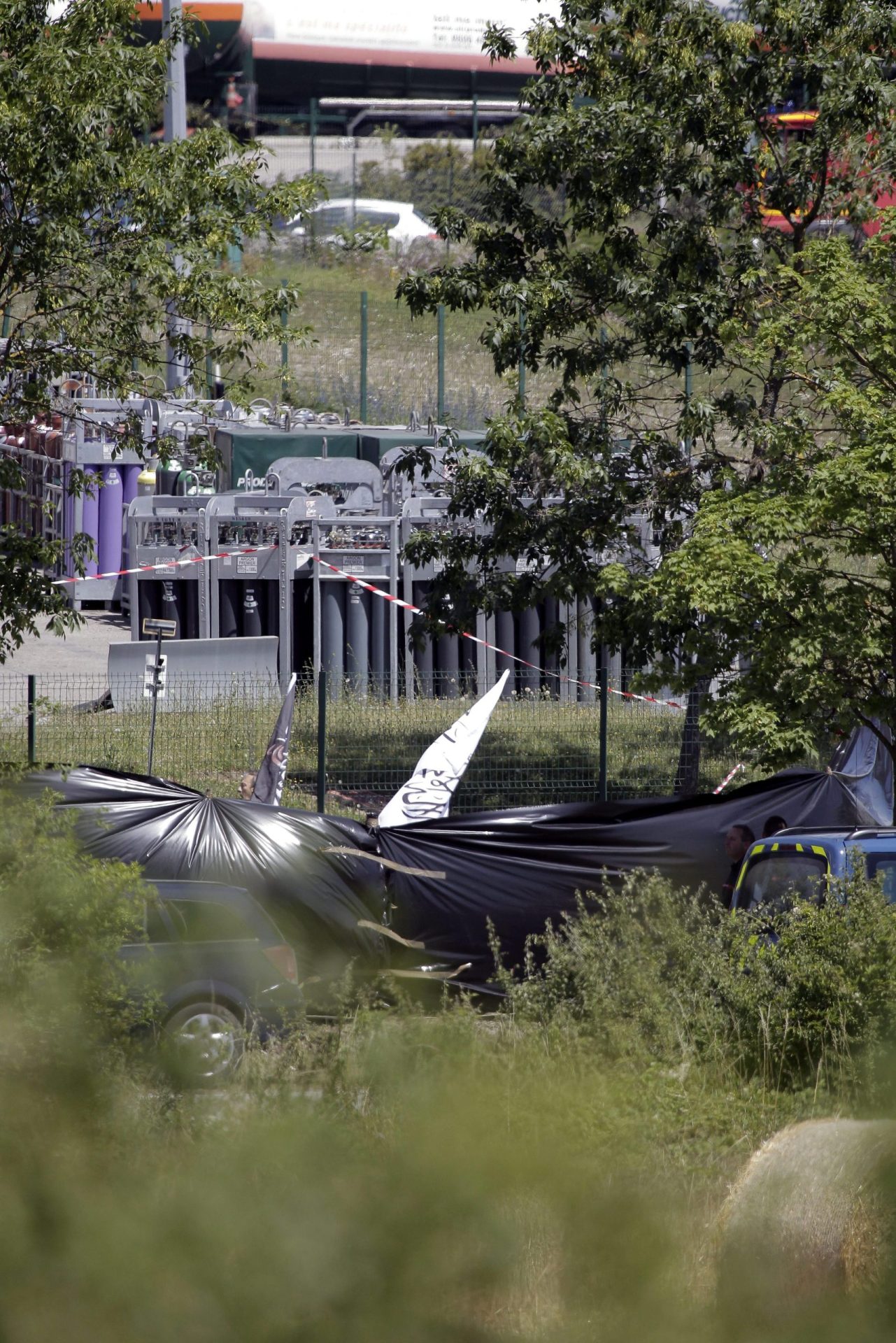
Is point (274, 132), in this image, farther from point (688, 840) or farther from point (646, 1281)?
point (646, 1281)

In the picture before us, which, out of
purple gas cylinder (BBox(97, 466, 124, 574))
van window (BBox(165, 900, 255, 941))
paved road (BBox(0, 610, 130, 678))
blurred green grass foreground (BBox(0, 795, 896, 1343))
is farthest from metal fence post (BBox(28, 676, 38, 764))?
purple gas cylinder (BBox(97, 466, 124, 574))

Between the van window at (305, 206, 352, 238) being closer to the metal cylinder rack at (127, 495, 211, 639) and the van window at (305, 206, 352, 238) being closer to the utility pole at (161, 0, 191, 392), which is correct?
the utility pole at (161, 0, 191, 392)

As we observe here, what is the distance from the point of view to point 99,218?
1073 cm

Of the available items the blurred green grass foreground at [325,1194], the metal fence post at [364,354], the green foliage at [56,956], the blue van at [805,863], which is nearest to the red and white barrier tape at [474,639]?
the blue van at [805,863]

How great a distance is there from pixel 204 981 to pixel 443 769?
662 cm

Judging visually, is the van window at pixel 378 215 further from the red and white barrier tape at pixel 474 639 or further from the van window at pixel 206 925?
the van window at pixel 206 925

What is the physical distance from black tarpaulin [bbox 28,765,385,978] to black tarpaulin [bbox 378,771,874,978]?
293 mm

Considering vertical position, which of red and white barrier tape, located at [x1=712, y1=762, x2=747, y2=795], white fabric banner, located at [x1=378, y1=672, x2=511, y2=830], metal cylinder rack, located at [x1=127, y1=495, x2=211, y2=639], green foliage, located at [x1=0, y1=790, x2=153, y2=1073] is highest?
metal cylinder rack, located at [x1=127, y1=495, x2=211, y2=639]

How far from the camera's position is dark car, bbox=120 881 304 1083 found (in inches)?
112

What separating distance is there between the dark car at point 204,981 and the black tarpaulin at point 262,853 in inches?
142

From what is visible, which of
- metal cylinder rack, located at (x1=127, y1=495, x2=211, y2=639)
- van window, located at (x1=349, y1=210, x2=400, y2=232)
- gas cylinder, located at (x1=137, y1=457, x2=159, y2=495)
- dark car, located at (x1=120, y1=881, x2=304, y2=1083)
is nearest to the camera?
dark car, located at (x1=120, y1=881, x2=304, y2=1083)

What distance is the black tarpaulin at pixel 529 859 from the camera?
893 centimetres

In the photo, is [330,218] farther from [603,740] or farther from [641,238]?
[603,740]

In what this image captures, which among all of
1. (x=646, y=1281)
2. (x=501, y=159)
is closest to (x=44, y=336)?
(x=501, y=159)
